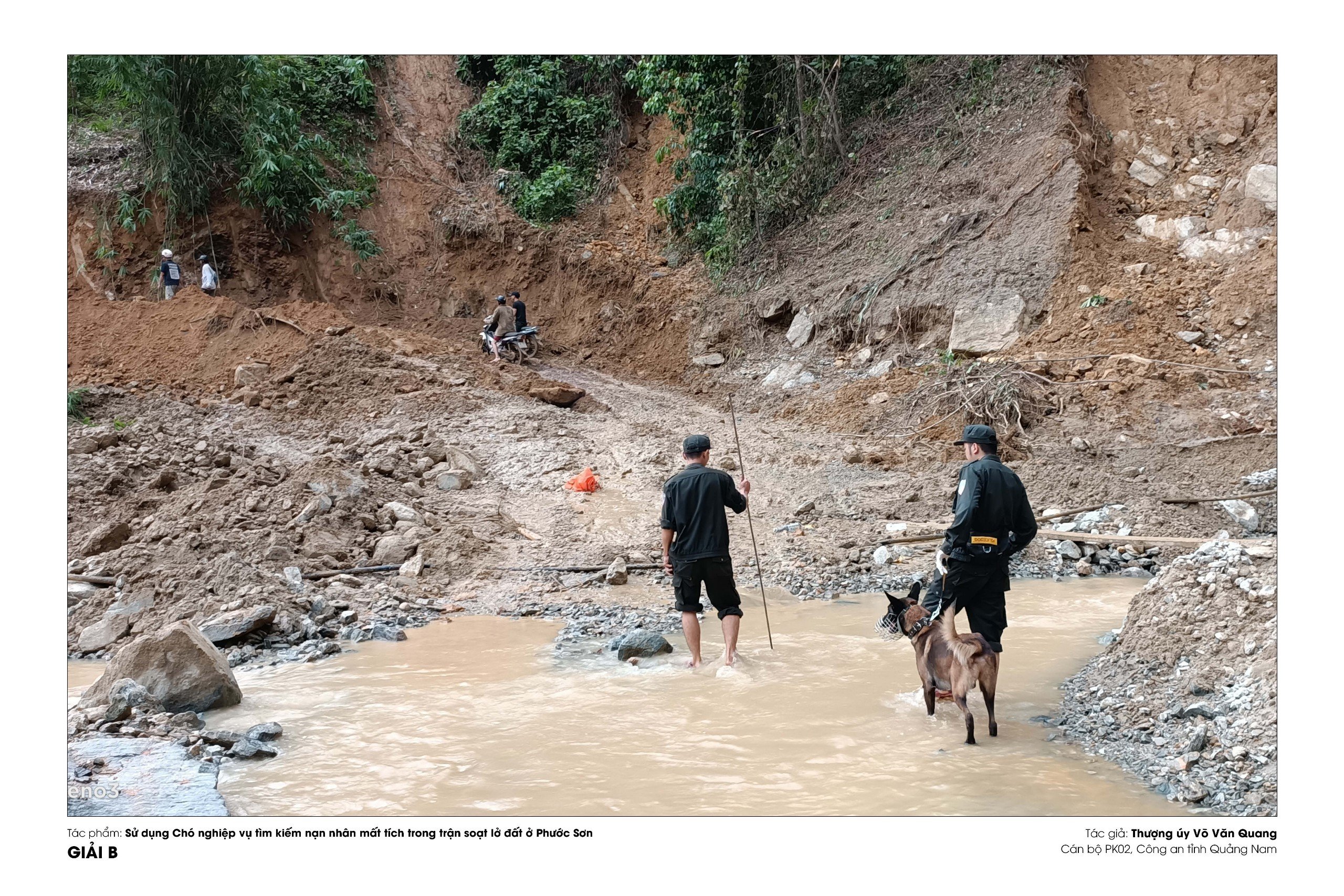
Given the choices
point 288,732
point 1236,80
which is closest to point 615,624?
point 288,732

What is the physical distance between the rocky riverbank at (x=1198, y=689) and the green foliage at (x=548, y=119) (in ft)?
57.8

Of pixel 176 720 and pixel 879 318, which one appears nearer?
pixel 176 720

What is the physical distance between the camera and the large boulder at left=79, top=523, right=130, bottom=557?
27.3 feet

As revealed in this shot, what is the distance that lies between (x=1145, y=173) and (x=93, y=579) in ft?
51.9

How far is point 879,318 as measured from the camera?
15305 mm

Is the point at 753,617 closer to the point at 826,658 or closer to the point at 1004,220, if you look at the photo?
the point at 826,658

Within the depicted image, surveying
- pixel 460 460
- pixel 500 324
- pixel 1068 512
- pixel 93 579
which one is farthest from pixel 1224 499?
pixel 500 324

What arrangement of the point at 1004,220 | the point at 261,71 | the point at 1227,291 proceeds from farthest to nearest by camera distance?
the point at 261,71, the point at 1004,220, the point at 1227,291

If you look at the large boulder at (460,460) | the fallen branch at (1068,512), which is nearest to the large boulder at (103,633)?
the large boulder at (460,460)

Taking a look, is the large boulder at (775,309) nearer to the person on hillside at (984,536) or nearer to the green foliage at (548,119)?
the green foliage at (548,119)

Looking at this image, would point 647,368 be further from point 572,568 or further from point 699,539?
point 699,539

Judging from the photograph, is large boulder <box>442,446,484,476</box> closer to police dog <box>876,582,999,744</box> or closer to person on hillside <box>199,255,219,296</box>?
police dog <box>876,582,999,744</box>

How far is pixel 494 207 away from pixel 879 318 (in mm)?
9988

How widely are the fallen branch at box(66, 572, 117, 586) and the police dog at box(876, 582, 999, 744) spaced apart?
21.0 ft
